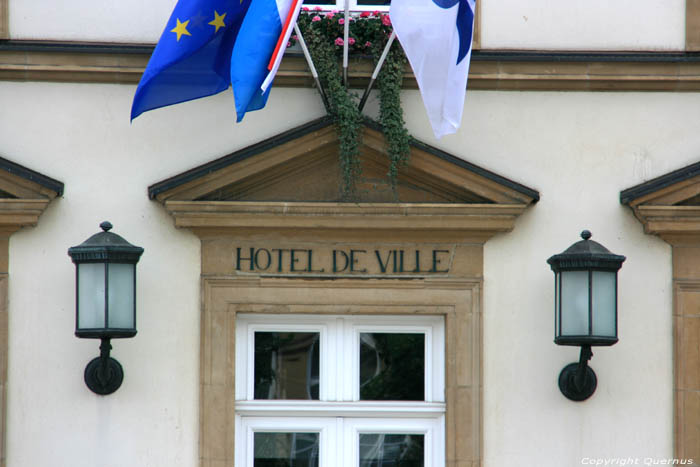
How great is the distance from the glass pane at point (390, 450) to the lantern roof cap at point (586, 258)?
4.45 ft

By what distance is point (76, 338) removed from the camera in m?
6.63

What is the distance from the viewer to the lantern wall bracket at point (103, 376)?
6.50 metres

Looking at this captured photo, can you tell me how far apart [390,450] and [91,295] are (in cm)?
195

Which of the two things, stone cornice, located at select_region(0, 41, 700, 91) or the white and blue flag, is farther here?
stone cornice, located at select_region(0, 41, 700, 91)

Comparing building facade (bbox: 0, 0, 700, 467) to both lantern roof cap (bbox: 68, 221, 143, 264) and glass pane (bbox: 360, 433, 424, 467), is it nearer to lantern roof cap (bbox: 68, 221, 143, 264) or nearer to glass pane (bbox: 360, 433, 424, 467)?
glass pane (bbox: 360, 433, 424, 467)

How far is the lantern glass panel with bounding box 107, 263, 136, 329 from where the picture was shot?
6078mm

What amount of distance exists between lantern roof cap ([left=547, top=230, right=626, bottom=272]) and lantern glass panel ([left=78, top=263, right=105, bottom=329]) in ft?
7.67

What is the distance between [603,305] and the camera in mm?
6117

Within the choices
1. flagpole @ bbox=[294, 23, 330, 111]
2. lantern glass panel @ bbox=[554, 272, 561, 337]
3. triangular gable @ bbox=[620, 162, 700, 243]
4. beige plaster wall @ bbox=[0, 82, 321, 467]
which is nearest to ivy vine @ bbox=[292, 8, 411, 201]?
flagpole @ bbox=[294, 23, 330, 111]

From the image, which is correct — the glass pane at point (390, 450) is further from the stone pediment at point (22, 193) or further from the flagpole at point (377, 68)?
the stone pediment at point (22, 193)

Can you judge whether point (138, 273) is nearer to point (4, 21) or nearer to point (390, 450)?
point (4, 21)

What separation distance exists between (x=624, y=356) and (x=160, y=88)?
2970 millimetres

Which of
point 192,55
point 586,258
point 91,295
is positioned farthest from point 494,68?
point 91,295

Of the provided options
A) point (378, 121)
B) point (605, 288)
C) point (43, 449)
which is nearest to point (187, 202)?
point (378, 121)
